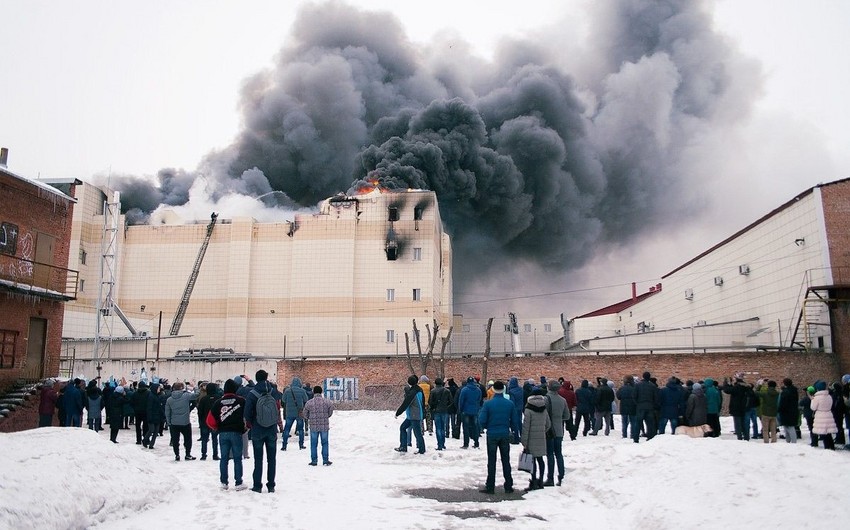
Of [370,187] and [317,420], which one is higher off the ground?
[370,187]

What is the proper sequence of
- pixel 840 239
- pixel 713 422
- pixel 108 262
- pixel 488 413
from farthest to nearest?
pixel 108 262, pixel 840 239, pixel 713 422, pixel 488 413

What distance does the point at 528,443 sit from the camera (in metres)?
10.7

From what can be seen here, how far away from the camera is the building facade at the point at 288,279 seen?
45.5 metres

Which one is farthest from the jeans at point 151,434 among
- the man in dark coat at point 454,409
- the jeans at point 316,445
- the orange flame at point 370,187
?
the orange flame at point 370,187

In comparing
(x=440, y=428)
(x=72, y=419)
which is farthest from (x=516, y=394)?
(x=72, y=419)

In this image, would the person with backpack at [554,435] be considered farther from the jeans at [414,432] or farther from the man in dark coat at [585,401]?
the man in dark coat at [585,401]

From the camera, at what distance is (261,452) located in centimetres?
1044

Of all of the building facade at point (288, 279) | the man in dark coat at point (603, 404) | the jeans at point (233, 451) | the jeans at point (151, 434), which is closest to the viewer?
the jeans at point (233, 451)

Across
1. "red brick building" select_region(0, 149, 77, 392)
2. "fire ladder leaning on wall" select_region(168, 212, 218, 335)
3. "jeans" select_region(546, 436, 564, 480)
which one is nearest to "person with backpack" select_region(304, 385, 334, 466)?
"jeans" select_region(546, 436, 564, 480)

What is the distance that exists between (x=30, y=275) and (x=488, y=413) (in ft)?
66.3

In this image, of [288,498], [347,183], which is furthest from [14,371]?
[347,183]

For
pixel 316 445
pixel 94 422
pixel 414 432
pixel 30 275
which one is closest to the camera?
pixel 316 445

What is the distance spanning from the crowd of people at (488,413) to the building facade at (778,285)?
11.4 metres

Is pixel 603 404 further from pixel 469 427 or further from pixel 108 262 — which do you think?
pixel 108 262
